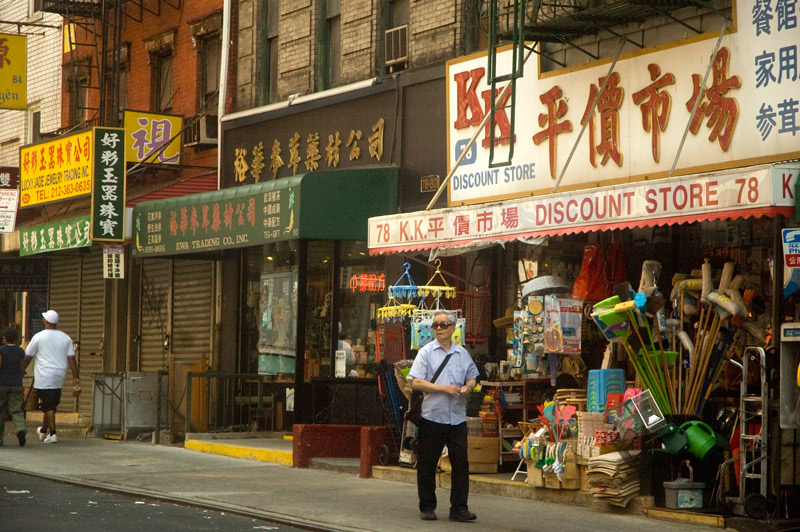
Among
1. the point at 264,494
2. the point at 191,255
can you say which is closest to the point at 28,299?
the point at 191,255

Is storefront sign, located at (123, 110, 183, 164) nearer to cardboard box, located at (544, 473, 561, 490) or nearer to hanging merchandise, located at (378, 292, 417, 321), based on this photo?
hanging merchandise, located at (378, 292, 417, 321)

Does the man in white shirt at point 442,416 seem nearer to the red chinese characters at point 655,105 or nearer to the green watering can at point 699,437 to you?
the green watering can at point 699,437

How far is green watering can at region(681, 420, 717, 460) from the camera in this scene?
10.5 m

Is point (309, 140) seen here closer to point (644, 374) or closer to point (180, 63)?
point (180, 63)

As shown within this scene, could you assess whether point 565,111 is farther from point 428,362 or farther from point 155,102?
point 155,102

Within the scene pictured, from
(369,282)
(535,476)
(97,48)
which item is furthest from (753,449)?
(97,48)

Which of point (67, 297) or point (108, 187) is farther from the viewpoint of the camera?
point (67, 297)

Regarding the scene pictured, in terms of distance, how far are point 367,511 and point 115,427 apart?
9288mm

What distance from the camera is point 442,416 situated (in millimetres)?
10453

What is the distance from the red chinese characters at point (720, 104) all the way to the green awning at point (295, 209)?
527cm

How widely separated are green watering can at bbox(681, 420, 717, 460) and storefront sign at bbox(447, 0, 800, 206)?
2510 millimetres

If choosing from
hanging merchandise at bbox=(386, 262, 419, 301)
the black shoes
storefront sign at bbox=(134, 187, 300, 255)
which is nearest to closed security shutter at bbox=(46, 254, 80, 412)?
storefront sign at bbox=(134, 187, 300, 255)

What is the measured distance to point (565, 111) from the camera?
44.4ft

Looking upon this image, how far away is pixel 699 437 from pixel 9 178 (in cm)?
1673
